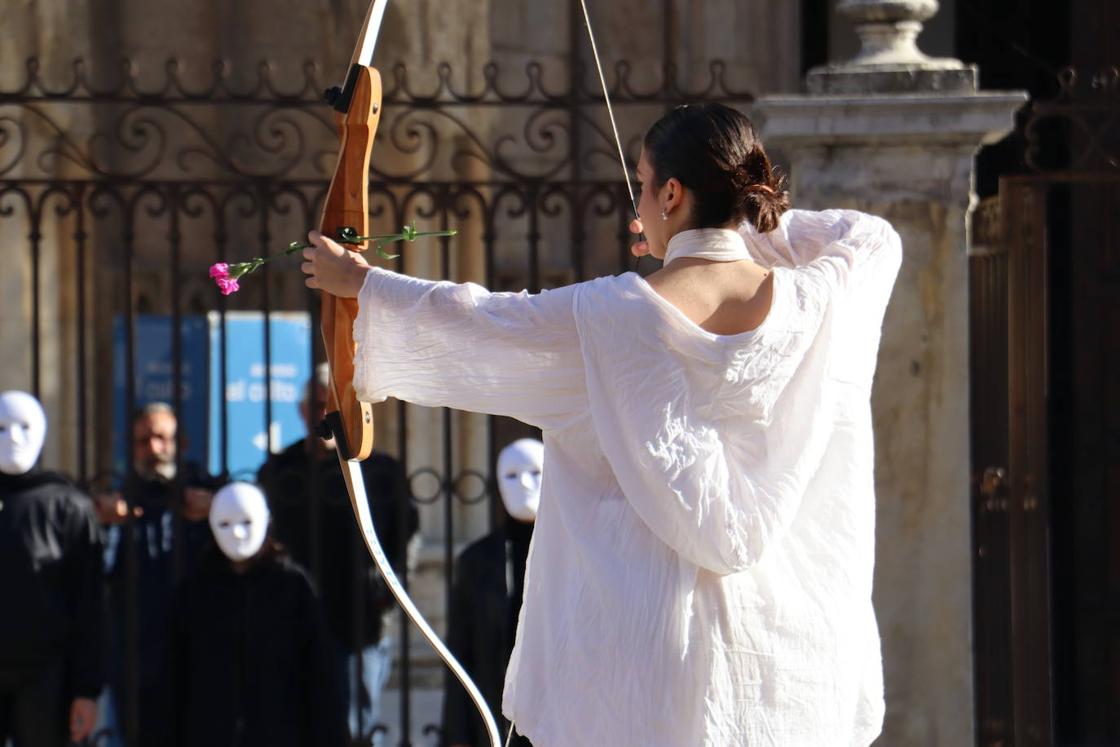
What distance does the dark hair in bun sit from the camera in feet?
11.0

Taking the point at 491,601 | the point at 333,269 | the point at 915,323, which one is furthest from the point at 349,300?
the point at 491,601

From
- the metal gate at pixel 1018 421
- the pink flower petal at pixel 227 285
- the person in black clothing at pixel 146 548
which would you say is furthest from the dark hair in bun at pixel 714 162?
the person in black clothing at pixel 146 548

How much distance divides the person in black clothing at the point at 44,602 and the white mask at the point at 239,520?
1.28 feet

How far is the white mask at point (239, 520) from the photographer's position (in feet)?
21.0

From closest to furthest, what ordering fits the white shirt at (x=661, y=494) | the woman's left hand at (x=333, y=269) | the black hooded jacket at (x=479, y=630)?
the white shirt at (x=661, y=494)
the woman's left hand at (x=333, y=269)
the black hooded jacket at (x=479, y=630)

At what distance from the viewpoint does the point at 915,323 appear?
19.0ft

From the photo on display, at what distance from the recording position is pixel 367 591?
280 inches

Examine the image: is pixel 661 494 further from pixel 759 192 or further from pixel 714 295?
pixel 759 192

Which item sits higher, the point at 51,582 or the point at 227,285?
the point at 227,285

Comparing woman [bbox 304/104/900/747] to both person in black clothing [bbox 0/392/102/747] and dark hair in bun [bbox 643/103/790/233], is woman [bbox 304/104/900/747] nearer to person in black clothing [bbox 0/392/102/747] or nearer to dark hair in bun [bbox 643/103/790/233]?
dark hair in bun [bbox 643/103/790/233]

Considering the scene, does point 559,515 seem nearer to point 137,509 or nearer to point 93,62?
point 137,509

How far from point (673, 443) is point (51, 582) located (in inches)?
142

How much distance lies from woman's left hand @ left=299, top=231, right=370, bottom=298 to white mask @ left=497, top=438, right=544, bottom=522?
9.56 ft

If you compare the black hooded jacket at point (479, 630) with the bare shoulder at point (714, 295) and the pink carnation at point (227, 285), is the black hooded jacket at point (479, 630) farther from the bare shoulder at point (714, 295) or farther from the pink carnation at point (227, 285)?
the bare shoulder at point (714, 295)
